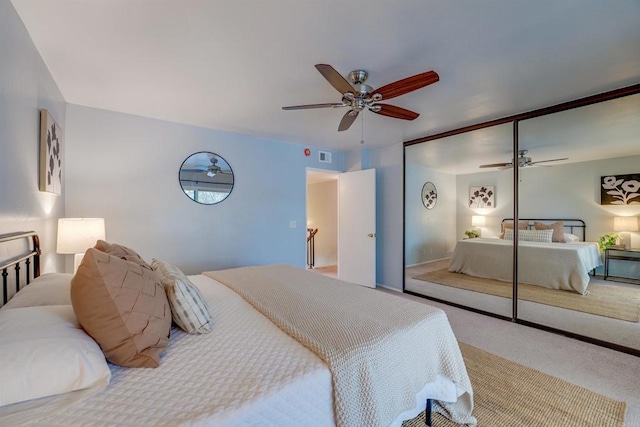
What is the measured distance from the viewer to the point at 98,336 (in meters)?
1.01

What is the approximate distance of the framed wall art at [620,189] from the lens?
251cm

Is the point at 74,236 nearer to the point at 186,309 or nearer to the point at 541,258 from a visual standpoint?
the point at 186,309

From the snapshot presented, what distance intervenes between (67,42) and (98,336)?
204cm

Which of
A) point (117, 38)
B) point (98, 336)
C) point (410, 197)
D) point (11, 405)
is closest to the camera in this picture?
point (11, 405)

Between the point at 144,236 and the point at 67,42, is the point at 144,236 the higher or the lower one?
the lower one

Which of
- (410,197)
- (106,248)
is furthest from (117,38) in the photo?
(410,197)

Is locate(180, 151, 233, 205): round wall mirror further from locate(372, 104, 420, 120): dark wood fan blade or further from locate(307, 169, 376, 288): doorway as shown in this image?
locate(372, 104, 420, 120): dark wood fan blade

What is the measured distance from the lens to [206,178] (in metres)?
3.67

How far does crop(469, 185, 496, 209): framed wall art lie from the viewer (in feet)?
11.4

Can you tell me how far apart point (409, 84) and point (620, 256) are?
273cm

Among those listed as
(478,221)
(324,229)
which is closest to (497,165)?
(478,221)

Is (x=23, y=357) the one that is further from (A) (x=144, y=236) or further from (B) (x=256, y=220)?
(B) (x=256, y=220)

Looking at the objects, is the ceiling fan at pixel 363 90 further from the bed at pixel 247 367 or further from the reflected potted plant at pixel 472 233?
the reflected potted plant at pixel 472 233

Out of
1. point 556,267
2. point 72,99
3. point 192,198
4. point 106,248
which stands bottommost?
point 556,267
